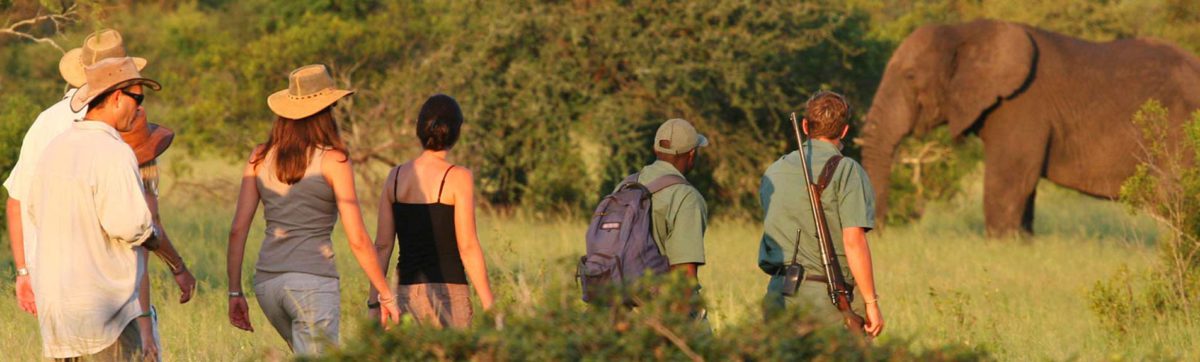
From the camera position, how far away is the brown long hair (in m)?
5.91

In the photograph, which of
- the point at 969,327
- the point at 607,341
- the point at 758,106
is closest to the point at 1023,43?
the point at 758,106

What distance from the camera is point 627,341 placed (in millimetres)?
4188

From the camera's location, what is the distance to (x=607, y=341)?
4.22 m

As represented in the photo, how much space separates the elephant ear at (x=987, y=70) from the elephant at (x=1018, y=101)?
1 cm

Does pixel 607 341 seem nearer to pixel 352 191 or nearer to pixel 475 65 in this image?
pixel 352 191

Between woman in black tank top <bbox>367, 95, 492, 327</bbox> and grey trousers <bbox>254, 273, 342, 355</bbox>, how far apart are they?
1.05 ft

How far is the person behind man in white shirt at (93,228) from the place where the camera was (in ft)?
17.0

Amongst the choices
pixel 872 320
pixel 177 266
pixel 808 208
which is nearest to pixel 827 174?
pixel 808 208

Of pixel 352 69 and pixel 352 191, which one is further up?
pixel 352 191

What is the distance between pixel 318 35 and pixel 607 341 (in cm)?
1886

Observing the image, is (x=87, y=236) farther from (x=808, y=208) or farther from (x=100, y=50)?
(x=808, y=208)

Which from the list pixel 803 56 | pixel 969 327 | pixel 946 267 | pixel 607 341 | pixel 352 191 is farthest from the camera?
pixel 803 56

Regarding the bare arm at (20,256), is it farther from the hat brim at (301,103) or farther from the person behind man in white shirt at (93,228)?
the hat brim at (301,103)

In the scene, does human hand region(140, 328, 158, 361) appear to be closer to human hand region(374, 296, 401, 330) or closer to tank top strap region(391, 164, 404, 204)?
human hand region(374, 296, 401, 330)
